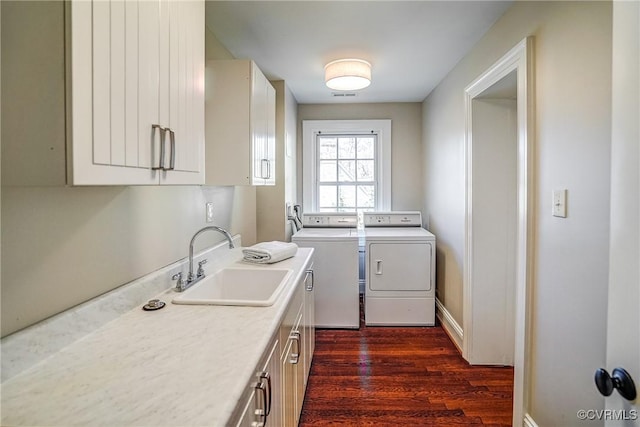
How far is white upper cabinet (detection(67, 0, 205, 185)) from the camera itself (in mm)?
661

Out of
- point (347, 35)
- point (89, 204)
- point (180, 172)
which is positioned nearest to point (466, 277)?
point (347, 35)

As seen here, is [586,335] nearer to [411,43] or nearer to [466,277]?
[466,277]

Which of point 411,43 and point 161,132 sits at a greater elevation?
point 411,43

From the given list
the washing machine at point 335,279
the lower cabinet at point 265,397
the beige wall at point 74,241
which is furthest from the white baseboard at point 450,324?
the beige wall at point 74,241

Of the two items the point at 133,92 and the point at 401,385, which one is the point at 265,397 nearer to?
the point at 133,92

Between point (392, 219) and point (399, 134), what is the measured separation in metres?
1.05

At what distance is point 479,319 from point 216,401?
86.0 inches

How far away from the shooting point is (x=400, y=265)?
121 inches

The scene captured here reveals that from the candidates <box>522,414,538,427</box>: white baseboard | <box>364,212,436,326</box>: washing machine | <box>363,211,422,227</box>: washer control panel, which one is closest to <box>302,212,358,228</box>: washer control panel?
<box>363,211,422,227</box>: washer control panel

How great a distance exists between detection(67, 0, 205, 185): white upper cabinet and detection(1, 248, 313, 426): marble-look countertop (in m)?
0.47

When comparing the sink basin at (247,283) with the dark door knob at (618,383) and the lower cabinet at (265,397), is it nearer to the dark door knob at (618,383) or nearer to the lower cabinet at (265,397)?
the lower cabinet at (265,397)

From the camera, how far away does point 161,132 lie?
0.94m

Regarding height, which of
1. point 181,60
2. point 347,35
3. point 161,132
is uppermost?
point 347,35

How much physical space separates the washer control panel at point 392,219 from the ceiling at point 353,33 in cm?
142
